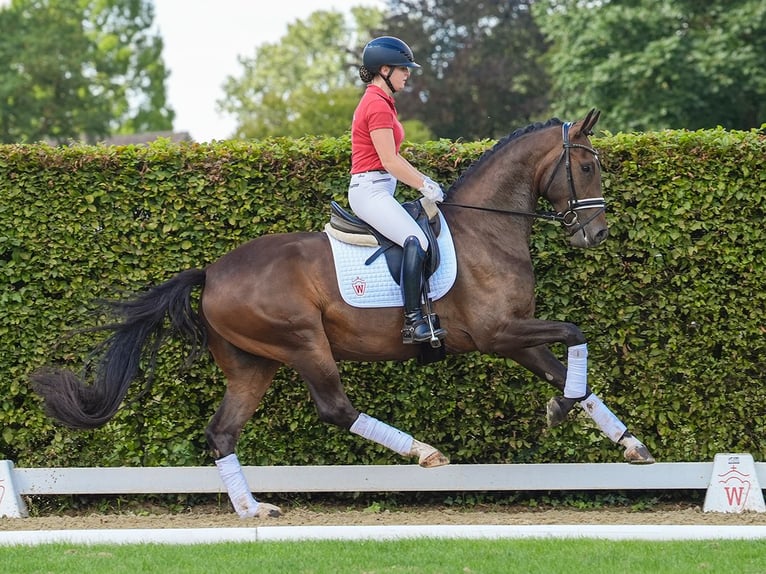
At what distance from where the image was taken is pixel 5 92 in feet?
134

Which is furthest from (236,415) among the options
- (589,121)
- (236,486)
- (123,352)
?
(589,121)

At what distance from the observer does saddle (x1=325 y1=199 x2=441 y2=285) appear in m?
6.56

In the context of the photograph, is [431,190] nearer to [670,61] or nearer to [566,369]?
[566,369]

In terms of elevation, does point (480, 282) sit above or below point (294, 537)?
above

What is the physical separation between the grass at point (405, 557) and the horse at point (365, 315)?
0.83 metres

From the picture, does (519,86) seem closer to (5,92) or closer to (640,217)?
(5,92)

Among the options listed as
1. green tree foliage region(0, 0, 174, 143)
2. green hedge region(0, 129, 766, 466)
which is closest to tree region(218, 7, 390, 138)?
green tree foliage region(0, 0, 174, 143)

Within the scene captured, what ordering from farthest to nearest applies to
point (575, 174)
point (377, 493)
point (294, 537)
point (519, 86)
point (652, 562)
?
1. point (519, 86)
2. point (377, 493)
3. point (575, 174)
4. point (294, 537)
5. point (652, 562)

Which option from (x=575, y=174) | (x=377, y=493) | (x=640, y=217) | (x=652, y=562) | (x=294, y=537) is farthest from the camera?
(x=377, y=493)

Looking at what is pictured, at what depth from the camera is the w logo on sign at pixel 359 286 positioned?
6.60 metres

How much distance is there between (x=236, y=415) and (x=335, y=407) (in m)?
0.77

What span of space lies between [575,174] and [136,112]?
59.5 metres

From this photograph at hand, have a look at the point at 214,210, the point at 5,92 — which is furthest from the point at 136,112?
the point at 214,210

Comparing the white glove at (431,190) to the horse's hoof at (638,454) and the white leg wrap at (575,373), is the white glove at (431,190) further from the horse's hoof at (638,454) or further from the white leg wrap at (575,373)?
the horse's hoof at (638,454)
